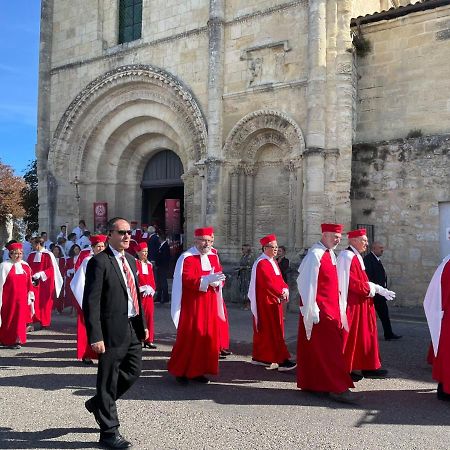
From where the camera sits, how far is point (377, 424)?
4629 mm

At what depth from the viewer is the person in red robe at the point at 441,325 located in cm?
537

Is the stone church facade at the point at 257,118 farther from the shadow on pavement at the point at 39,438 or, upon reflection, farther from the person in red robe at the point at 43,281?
the shadow on pavement at the point at 39,438

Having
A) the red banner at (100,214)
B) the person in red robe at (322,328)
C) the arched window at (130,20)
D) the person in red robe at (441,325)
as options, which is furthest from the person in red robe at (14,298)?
the arched window at (130,20)

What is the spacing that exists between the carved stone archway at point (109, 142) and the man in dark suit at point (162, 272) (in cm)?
312

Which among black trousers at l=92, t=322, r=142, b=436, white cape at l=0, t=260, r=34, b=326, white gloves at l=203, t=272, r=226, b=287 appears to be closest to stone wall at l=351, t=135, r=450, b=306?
white gloves at l=203, t=272, r=226, b=287

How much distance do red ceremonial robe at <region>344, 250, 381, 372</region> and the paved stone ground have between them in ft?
0.85

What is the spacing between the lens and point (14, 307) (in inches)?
324

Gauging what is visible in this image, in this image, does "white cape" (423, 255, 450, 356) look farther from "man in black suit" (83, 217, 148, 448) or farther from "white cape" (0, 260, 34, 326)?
"white cape" (0, 260, 34, 326)

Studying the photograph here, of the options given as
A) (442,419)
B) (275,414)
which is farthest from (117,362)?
(442,419)

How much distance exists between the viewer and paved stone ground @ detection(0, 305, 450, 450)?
4211 mm

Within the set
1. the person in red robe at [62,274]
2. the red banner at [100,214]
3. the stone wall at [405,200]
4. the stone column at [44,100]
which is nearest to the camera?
the stone wall at [405,200]

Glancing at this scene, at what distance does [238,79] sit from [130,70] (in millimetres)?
3894

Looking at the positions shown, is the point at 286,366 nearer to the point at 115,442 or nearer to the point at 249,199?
the point at 115,442

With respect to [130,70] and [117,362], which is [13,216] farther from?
[117,362]
